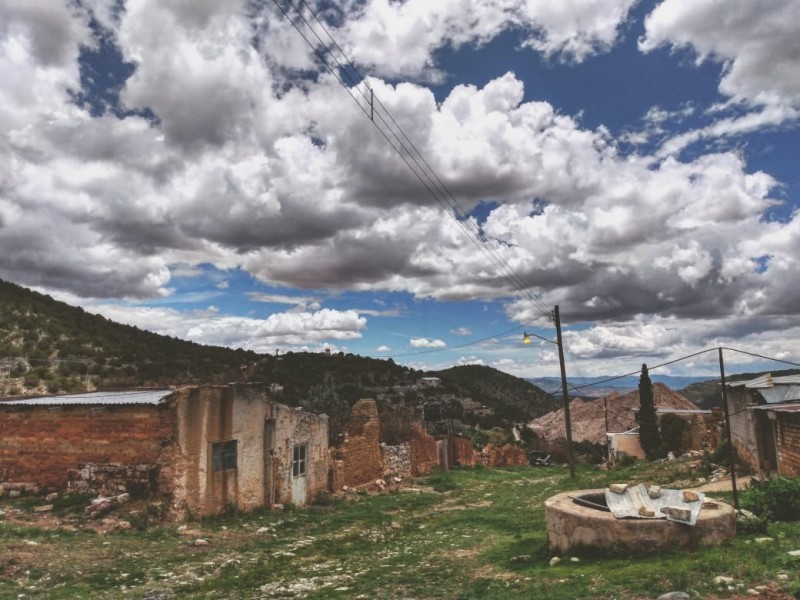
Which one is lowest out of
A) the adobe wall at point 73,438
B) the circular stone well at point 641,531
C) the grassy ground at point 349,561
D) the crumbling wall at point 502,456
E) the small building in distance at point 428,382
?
the crumbling wall at point 502,456

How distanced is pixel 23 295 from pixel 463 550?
48028 millimetres

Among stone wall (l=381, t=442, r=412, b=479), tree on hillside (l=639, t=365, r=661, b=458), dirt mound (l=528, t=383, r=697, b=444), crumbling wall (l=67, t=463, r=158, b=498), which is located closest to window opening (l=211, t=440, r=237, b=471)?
crumbling wall (l=67, t=463, r=158, b=498)

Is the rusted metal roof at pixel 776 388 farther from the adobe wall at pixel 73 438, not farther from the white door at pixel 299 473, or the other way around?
the adobe wall at pixel 73 438

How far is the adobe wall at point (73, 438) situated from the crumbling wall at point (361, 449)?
930 cm

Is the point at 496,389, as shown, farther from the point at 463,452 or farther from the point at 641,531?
the point at 641,531

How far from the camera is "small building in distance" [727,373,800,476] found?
16.3m

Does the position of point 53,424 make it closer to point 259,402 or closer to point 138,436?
point 138,436

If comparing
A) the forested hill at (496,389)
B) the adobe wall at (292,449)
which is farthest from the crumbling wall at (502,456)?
the forested hill at (496,389)

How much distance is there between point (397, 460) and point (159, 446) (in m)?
15.2

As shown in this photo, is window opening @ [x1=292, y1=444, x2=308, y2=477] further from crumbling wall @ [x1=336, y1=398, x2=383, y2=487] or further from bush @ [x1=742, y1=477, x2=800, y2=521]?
bush @ [x1=742, y1=477, x2=800, y2=521]

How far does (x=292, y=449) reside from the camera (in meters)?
19.5

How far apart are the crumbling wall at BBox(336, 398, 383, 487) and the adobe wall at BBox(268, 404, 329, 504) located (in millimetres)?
1858

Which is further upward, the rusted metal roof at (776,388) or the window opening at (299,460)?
the rusted metal roof at (776,388)

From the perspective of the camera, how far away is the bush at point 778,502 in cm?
1063
